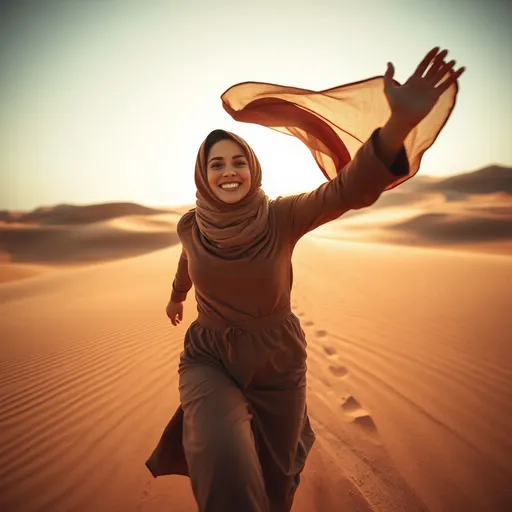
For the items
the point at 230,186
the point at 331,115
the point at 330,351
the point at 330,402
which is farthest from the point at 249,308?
the point at 330,351

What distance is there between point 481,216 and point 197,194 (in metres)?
28.0

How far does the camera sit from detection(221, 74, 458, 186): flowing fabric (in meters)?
1.69

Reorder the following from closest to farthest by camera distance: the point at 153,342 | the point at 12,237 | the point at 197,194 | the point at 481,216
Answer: the point at 197,194, the point at 153,342, the point at 481,216, the point at 12,237

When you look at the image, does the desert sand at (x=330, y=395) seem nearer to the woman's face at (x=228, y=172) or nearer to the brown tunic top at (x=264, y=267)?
the brown tunic top at (x=264, y=267)

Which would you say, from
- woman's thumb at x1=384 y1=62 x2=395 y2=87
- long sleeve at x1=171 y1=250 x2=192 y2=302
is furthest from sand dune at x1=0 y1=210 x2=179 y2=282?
woman's thumb at x1=384 y1=62 x2=395 y2=87

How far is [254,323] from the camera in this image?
186 cm

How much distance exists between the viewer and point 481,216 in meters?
24.6

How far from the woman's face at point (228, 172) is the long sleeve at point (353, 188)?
1.02 feet

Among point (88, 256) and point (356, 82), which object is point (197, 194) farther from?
point (88, 256)

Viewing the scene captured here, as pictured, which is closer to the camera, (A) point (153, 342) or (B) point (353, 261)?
(A) point (153, 342)

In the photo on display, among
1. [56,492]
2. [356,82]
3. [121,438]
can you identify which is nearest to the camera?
[356,82]

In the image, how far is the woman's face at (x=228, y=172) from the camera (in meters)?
1.84

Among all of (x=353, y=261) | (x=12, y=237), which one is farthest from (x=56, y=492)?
(x=12, y=237)

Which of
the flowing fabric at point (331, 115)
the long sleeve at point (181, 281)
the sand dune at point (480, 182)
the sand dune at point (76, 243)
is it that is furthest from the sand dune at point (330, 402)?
the sand dune at point (480, 182)
